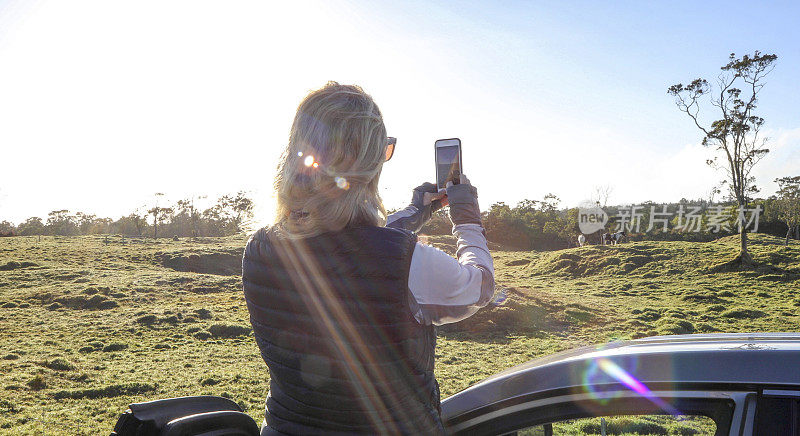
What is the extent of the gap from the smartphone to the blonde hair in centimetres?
59

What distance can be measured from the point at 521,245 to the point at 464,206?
3574 cm

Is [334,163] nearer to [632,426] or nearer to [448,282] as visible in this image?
[448,282]

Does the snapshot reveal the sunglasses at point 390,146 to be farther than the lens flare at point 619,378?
Yes

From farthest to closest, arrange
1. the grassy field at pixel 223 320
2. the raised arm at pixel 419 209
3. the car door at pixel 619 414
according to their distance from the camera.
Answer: the grassy field at pixel 223 320 < the raised arm at pixel 419 209 < the car door at pixel 619 414

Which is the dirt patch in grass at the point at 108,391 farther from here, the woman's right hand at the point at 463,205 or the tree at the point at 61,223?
the tree at the point at 61,223

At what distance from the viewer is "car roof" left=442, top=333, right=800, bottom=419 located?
3.40 feet

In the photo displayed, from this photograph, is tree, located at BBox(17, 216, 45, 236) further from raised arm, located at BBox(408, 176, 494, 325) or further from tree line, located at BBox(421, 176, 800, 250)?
raised arm, located at BBox(408, 176, 494, 325)

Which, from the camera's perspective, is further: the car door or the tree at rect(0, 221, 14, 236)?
the tree at rect(0, 221, 14, 236)

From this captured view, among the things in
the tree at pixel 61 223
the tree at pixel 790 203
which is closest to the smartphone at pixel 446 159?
the tree at pixel 790 203

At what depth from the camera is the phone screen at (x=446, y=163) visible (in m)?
1.83

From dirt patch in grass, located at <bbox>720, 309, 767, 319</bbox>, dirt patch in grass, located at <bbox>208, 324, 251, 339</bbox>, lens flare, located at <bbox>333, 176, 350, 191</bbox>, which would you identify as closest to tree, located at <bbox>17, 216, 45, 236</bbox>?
dirt patch in grass, located at <bbox>208, 324, 251, 339</bbox>

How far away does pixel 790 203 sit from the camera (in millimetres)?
35375

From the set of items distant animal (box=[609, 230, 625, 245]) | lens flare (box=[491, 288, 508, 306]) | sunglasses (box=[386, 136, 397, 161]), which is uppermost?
sunglasses (box=[386, 136, 397, 161])

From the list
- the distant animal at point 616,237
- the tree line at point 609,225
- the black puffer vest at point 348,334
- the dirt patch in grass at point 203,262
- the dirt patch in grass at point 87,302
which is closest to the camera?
the black puffer vest at point 348,334
